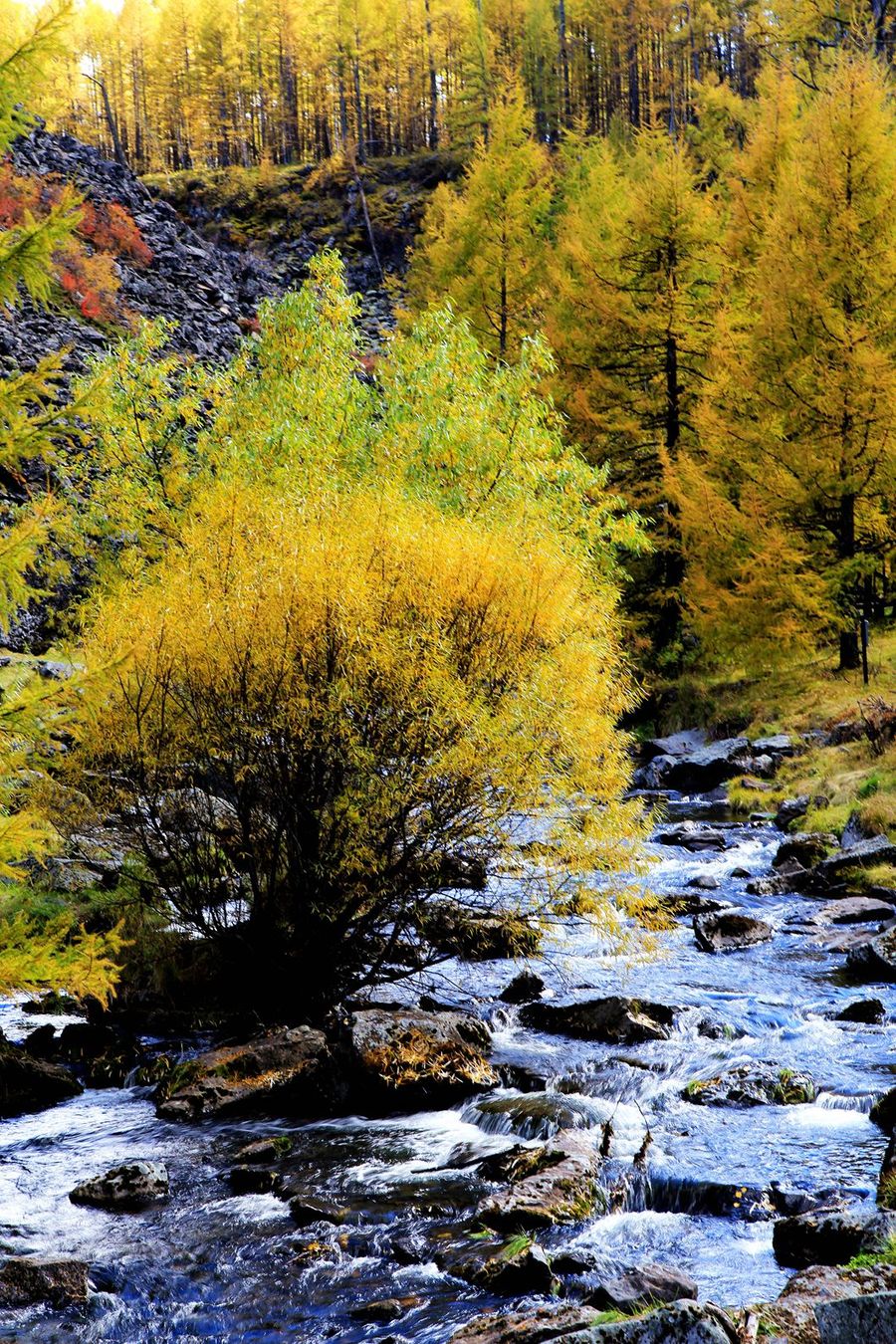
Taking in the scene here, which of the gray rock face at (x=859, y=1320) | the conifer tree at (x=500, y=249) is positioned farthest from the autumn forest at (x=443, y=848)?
the conifer tree at (x=500, y=249)

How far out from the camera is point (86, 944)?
743 cm

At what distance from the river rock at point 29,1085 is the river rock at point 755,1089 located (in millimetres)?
6009

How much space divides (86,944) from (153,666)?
4.66 meters

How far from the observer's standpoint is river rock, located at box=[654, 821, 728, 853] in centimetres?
1878

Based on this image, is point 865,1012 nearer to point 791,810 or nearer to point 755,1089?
point 755,1089

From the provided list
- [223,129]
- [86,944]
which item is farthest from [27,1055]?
[223,129]

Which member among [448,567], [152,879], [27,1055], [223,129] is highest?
[223,129]

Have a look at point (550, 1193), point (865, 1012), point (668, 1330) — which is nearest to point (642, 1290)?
point (668, 1330)

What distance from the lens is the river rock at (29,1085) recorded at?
10852 mm

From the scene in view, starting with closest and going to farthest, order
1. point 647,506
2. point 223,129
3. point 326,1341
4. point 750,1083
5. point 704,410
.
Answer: point 326,1341, point 750,1083, point 704,410, point 647,506, point 223,129

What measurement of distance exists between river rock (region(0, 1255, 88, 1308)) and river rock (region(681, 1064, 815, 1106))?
5.26 meters

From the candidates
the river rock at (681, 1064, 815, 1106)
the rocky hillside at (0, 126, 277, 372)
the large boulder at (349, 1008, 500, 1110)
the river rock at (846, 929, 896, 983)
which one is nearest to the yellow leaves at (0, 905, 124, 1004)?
the large boulder at (349, 1008, 500, 1110)

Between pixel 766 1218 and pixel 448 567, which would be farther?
pixel 448 567

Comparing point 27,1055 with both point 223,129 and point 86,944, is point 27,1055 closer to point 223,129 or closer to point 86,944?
point 86,944
